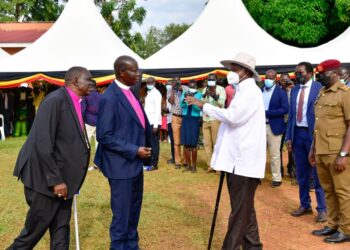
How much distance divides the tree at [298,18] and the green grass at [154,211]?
548 inches

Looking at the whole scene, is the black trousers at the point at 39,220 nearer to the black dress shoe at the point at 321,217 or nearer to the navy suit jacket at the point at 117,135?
the navy suit jacket at the point at 117,135

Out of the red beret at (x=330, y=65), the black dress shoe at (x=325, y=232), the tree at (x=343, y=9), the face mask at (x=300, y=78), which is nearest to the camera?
the red beret at (x=330, y=65)

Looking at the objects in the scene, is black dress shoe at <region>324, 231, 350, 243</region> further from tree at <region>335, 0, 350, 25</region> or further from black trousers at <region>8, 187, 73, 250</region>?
tree at <region>335, 0, 350, 25</region>

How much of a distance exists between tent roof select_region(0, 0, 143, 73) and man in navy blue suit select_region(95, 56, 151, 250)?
9817 millimetres

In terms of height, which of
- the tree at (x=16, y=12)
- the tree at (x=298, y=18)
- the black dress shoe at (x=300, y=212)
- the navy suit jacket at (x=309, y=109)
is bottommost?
the black dress shoe at (x=300, y=212)

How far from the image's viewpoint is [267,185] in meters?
7.76

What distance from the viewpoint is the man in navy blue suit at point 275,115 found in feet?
24.5

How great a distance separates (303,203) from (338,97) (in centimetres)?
182

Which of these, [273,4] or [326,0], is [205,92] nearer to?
[273,4]

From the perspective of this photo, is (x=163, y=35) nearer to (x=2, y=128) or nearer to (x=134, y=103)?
(x=2, y=128)

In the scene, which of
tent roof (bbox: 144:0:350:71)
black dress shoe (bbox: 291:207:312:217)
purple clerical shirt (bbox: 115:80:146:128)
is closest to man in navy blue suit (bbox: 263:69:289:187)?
black dress shoe (bbox: 291:207:312:217)

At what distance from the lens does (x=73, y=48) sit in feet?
47.3

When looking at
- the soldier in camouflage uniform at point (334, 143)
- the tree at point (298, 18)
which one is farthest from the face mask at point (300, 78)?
the tree at point (298, 18)

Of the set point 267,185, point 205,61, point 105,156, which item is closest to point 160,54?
point 205,61
